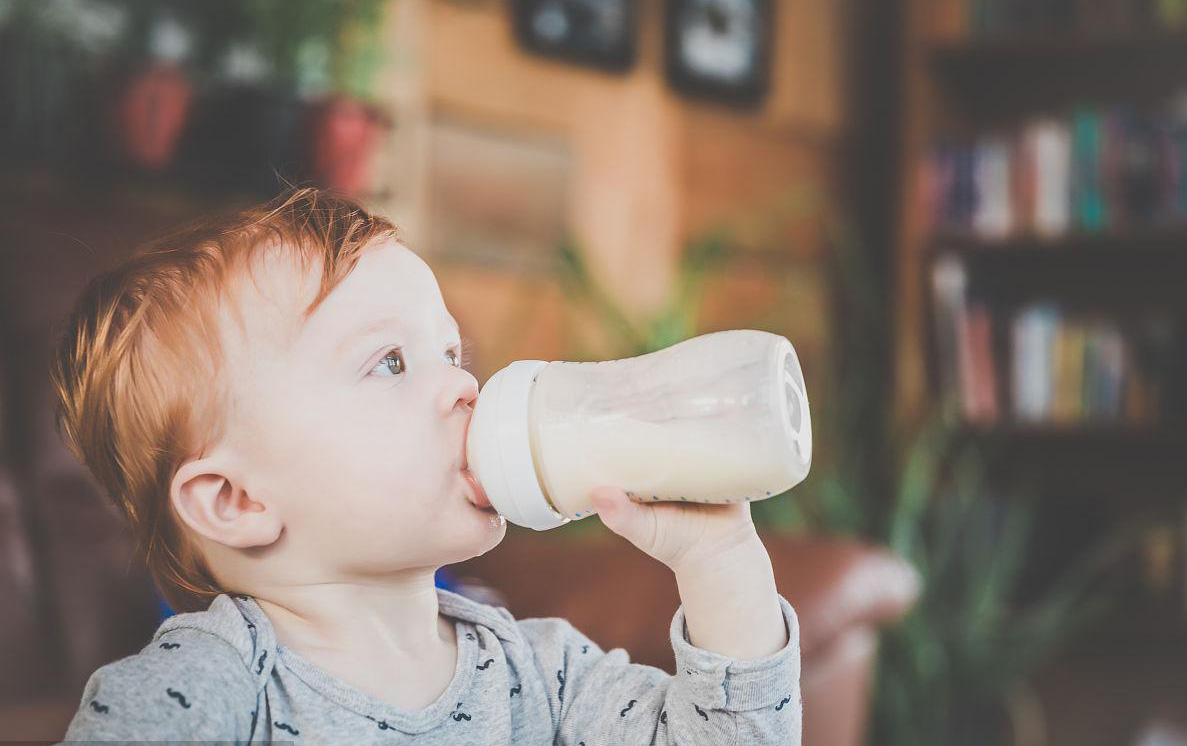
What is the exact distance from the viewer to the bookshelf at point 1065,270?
9.47ft

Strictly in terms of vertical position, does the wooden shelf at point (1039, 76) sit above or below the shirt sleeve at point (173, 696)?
above

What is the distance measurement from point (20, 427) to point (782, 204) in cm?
224

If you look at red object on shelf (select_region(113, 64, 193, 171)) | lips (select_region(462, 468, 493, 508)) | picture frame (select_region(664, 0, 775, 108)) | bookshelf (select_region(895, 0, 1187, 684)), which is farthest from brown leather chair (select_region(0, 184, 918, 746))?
picture frame (select_region(664, 0, 775, 108))

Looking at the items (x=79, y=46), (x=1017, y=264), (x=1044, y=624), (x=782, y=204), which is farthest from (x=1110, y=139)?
(x=79, y=46)

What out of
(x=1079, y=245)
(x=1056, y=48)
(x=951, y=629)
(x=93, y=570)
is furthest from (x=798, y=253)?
(x=93, y=570)

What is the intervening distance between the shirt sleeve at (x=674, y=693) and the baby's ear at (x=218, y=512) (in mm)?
190

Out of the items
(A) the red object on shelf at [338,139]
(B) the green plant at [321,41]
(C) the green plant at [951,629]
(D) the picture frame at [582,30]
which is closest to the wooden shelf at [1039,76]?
(D) the picture frame at [582,30]

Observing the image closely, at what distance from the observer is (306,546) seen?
70 cm

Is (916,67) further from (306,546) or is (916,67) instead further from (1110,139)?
(306,546)

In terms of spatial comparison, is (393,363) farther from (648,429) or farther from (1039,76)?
(1039,76)

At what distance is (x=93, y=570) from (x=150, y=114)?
2.23 feet

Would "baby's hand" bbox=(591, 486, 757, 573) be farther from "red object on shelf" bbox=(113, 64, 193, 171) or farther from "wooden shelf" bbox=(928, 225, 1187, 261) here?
"wooden shelf" bbox=(928, 225, 1187, 261)

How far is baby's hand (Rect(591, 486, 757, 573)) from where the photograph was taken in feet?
2.09

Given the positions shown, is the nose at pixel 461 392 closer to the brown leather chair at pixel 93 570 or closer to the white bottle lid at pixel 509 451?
the white bottle lid at pixel 509 451
